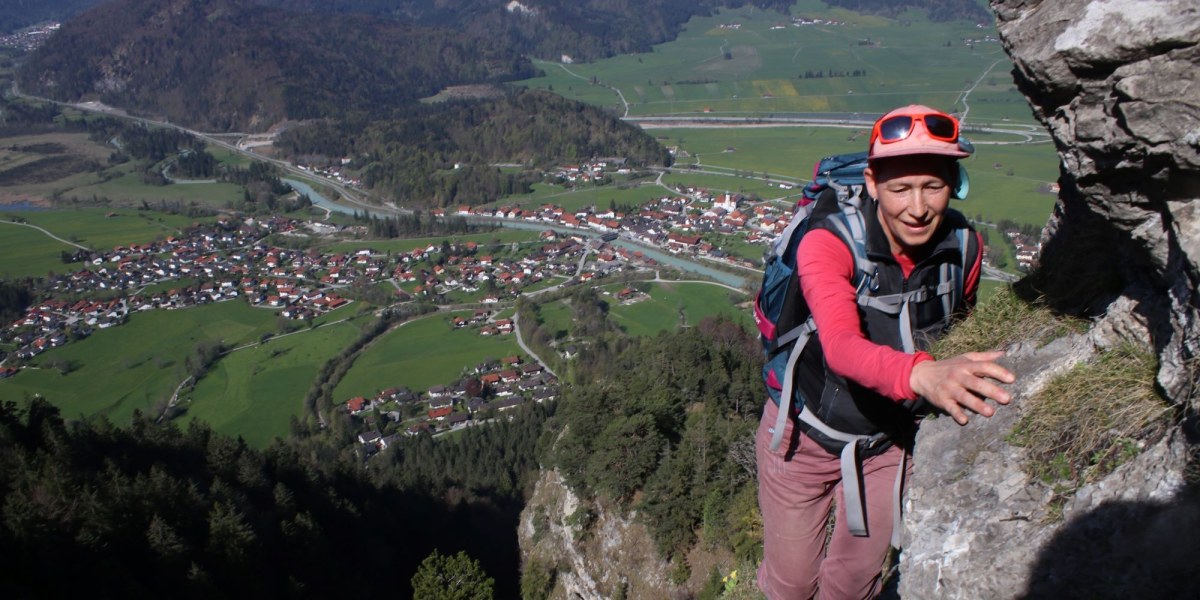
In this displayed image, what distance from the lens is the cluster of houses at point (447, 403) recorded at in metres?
33.2

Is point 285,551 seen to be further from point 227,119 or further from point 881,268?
point 227,119

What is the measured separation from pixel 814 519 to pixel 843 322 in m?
1.61

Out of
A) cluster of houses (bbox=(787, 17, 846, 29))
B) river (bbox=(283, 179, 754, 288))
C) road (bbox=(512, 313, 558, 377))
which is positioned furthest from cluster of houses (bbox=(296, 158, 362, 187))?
cluster of houses (bbox=(787, 17, 846, 29))

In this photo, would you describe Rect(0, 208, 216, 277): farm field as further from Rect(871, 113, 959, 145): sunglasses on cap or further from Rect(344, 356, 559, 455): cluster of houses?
Rect(871, 113, 959, 145): sunglasses on cap

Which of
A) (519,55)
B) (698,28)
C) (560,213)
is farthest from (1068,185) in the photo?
(698,28)

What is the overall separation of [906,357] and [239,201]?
83602 millimetres

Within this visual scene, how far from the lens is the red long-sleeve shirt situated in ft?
7.89

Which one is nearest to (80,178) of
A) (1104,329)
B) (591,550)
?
(591,550)

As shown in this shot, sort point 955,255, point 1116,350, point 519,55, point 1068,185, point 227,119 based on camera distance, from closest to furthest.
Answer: point 955,255 < point 1116,350 < point 1068,185 < point 227,119 < point 519,55

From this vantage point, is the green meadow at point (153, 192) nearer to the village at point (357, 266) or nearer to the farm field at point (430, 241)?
the village at point (357, 266)

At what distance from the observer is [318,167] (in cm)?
9194

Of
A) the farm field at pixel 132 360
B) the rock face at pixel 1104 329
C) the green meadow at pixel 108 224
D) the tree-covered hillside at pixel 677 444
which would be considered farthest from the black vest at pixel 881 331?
the green meadow at pixel 108 224

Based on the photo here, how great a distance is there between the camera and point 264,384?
3716cm

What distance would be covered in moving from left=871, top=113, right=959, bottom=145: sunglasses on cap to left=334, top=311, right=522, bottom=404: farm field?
35.0 m
